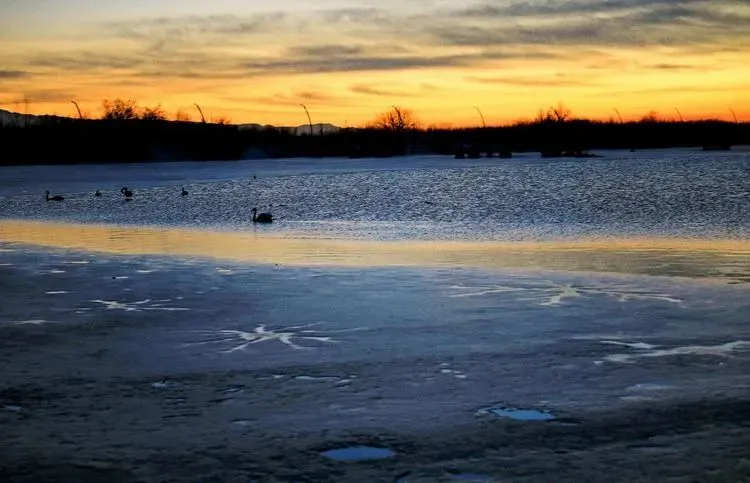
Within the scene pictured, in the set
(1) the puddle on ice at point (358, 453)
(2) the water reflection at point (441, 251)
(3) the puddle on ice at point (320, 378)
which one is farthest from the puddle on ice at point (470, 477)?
(2) the water reflection at point (441, 251)

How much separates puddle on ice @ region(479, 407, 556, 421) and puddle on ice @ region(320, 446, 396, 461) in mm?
973

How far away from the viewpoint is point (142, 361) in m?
7.46

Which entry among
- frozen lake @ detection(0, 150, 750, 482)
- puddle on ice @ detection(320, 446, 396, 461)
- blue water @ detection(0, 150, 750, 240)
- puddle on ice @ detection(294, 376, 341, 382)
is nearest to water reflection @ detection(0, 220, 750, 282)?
frozen lake @ detection(0, 150, 750, 482)

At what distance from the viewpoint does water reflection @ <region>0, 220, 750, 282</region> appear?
1303cm

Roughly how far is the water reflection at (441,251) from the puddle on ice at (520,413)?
21.6 ft

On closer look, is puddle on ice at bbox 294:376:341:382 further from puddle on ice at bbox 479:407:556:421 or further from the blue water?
the blue water

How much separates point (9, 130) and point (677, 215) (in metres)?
84.1

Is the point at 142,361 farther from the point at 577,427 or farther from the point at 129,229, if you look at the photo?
the point at 129,229

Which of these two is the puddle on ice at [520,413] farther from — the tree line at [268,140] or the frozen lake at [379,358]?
the tree line at [268,140]

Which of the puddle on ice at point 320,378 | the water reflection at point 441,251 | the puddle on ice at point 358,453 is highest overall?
the water reflection at point 441,251

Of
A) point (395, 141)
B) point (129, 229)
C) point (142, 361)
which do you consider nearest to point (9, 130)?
point (395, 141)

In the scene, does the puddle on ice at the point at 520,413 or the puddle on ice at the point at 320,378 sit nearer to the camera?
the puddle on ice at the point at 520,413

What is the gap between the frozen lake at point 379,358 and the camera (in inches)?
198

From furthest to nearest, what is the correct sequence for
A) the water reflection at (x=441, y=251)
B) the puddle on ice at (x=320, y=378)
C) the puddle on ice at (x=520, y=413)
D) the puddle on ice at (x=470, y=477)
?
the water reflection at (x=441, y=251) < the puddle on ice at (x=320, y=378) < the puddle on ice at (x=520, y=413) < the puddle on ice at (x=470, y=477)
